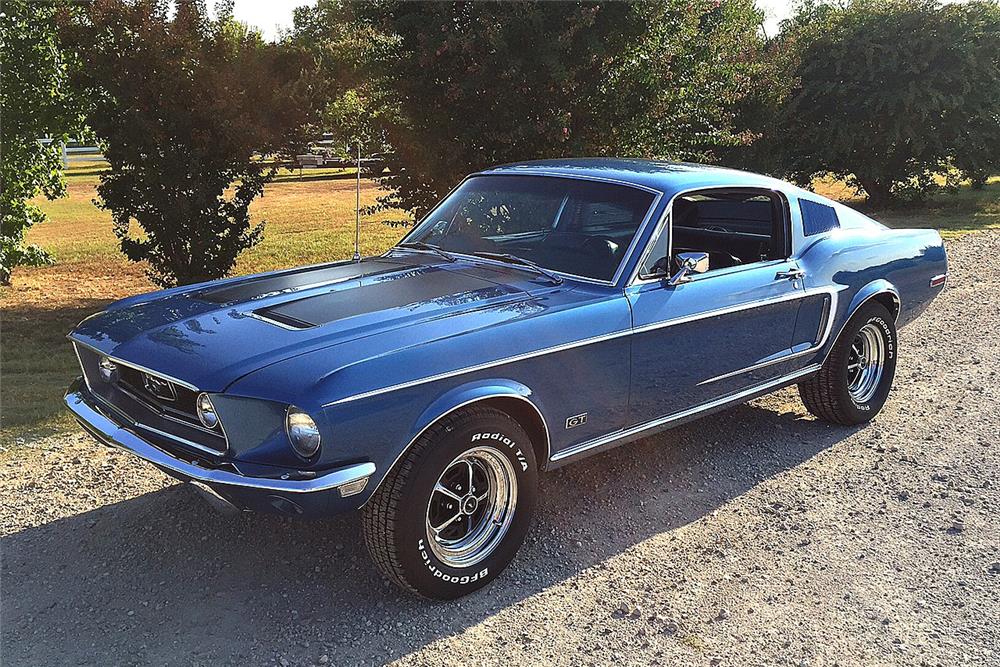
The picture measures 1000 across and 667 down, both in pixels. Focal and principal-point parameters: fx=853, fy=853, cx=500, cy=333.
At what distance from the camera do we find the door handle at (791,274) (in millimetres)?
4695

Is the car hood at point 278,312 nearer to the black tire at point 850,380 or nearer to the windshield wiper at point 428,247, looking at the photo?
the windshield wiper at point 428,247

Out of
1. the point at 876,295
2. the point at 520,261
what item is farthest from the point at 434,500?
the point at 876,295

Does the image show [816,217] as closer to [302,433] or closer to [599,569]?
[599,569]

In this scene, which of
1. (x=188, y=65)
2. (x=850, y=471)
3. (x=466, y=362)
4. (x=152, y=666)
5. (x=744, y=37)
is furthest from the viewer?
(x=744, y=37)

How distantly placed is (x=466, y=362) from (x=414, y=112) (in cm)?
584

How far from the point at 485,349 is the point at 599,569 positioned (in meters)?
1.15

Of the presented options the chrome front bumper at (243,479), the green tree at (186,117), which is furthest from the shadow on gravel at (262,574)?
the green tree at (186,117)

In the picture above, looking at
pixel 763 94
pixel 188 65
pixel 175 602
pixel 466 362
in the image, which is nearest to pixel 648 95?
pixel 188 65

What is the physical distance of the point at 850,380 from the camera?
553cm

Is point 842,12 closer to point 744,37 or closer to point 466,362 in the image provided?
point 744,37

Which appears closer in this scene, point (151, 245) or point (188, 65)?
point (188, 65)

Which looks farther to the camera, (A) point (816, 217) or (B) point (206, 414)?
(A) point (816, 217)

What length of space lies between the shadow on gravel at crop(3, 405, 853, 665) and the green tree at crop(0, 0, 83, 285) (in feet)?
18.3

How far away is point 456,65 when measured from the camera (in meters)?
8.34
